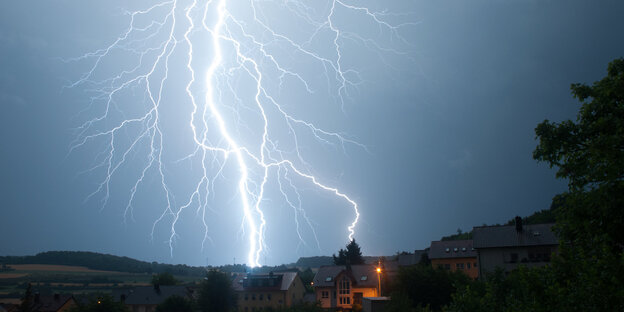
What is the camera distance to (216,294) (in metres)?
35.1

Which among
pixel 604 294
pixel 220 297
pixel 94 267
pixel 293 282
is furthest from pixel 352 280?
pixel 94 267

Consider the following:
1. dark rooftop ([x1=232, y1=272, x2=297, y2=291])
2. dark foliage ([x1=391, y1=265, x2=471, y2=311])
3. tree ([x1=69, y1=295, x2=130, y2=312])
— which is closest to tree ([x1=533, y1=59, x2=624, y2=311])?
dark foliage ([x1=391, y1=265, x2=471, y2=311])

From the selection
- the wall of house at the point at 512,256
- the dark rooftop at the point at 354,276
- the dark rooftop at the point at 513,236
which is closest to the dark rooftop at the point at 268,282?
the dark rooftop at the point at 354,276

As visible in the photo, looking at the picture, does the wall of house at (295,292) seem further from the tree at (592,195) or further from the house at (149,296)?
the tree at (592,195)

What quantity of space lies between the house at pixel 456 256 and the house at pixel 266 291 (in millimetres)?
16028

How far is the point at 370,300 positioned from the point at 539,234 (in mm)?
17515

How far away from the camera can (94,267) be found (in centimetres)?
10406

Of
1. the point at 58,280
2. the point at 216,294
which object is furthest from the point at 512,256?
the point at 58,280

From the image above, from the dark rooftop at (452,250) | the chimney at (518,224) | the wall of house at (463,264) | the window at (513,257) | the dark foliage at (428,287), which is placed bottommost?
the dark foliage at (428,287)

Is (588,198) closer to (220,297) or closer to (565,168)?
(565,168)

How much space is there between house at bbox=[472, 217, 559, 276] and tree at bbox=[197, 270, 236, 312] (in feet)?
69.7

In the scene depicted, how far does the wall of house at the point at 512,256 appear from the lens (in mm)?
30031

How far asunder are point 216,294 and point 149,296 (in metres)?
15.8

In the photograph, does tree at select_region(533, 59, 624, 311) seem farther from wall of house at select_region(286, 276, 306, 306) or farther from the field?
the field
